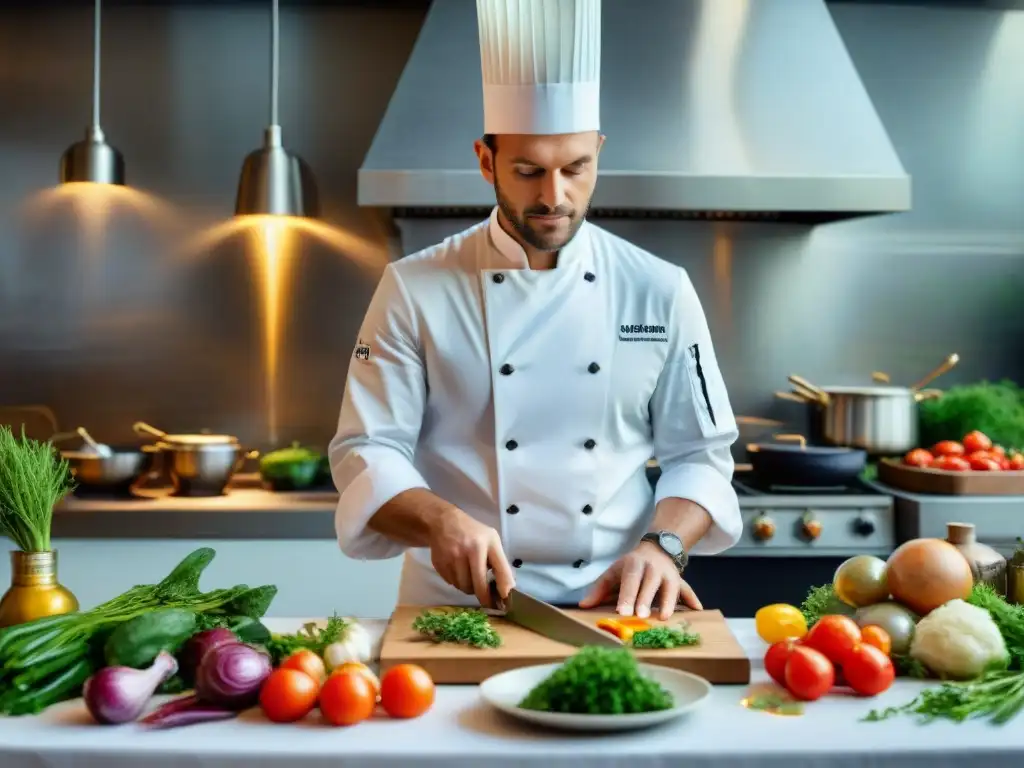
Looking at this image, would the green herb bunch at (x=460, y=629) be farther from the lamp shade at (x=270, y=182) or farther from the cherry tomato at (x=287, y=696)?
the lamp shade at (x=270, y=182)

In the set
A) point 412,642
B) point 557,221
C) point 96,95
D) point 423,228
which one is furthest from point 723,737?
point 96,95

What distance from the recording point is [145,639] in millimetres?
1461

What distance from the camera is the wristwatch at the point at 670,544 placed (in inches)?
74.7

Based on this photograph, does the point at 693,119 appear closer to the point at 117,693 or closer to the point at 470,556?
the point at 470,556

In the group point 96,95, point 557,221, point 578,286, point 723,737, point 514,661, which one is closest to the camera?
point 723,737

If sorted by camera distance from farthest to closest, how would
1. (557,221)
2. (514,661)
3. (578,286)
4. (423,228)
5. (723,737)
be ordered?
(423,228) < (578,286) < (557,221) < (514,661) < (723,737)

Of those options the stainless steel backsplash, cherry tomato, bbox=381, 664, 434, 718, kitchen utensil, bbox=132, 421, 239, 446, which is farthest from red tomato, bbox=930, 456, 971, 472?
cherry tomato, bbox=381, 664, 434, 718

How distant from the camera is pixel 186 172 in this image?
3.87m

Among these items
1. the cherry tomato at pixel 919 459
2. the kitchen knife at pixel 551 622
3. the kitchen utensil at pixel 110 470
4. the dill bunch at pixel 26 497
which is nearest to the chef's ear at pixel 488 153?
the kitchen knife at pixel 551 622

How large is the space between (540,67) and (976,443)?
204cm

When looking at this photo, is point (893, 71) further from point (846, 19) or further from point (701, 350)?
point (701, 350)

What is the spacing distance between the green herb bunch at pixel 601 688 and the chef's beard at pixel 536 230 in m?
0.82

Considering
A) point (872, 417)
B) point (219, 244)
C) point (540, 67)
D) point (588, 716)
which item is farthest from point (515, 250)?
point (219, 244)

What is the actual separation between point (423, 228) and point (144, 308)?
3.17 feet
